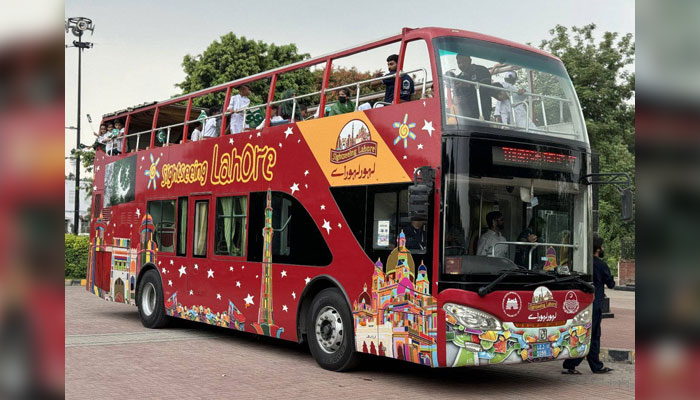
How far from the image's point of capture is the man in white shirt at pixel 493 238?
28.0ft

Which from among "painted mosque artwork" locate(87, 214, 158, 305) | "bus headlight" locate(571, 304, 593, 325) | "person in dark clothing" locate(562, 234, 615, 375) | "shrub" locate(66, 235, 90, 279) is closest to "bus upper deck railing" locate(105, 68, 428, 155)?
"painted mosque artwork" locate(87, 214, 158, 305)

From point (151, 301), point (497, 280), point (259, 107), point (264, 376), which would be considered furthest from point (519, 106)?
point (151, 301)

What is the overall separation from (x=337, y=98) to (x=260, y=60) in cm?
2828

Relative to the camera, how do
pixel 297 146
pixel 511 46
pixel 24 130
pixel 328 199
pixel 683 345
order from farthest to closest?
pixel 297 146 → pixel 328 199 → pixel 511 46 → pixel 24 130 → pixel 683 345

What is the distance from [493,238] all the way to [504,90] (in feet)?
5.96

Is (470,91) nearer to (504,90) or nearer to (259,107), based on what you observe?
(504,90)

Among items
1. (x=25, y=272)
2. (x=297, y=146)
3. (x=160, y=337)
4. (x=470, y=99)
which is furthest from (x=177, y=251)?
(x=25, y=272)

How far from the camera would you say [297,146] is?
36.7 feet

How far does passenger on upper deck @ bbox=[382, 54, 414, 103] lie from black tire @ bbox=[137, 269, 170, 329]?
706cm

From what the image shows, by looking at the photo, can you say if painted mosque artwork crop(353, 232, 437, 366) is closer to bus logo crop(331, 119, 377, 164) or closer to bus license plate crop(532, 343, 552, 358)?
bus license plate crop(532, 343, 552, 358)

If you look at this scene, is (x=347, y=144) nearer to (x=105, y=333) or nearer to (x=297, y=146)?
(x=297, y=146)

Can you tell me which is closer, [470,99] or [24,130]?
[24,130]

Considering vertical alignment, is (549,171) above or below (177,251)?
above

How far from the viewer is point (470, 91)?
8.79 meters
